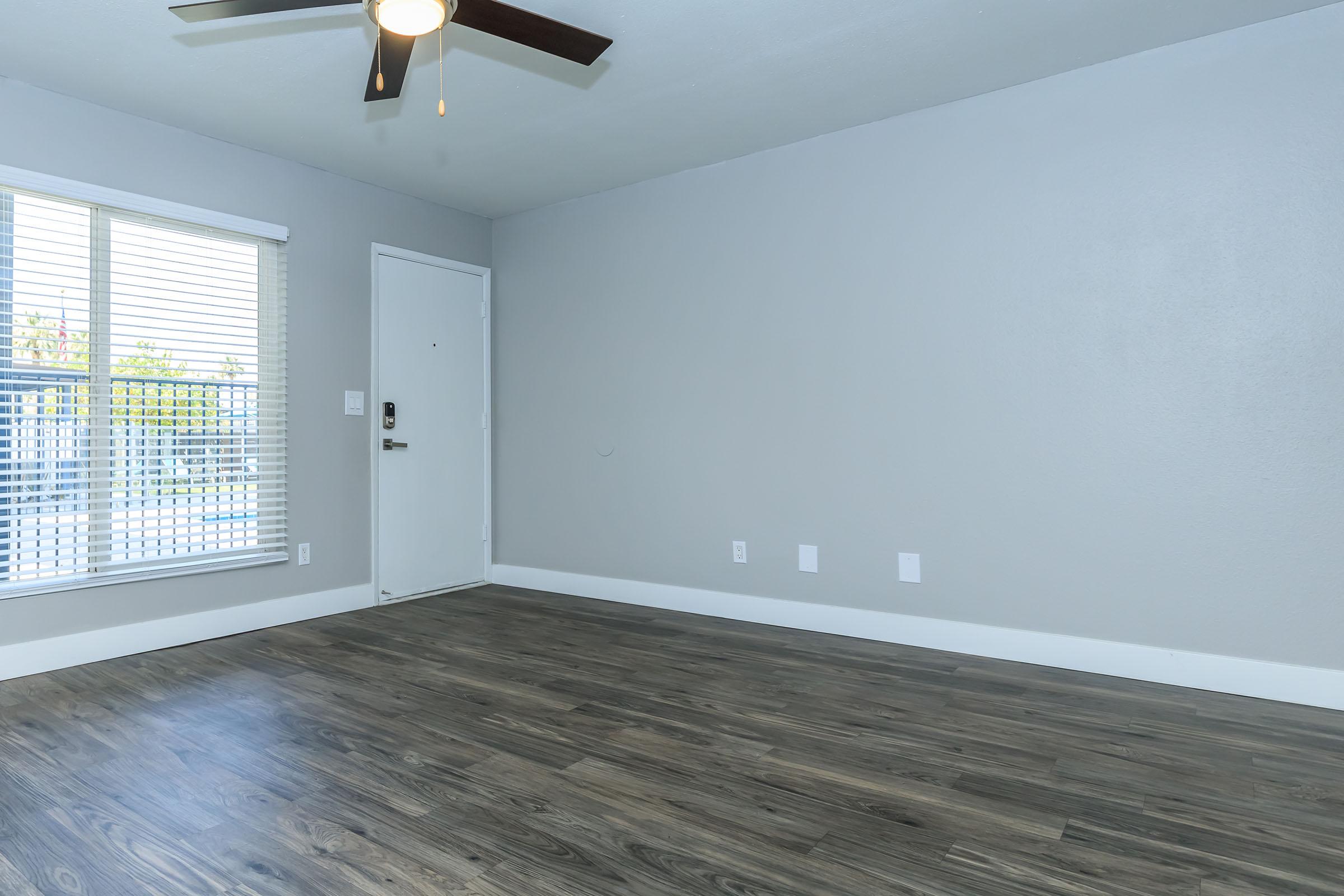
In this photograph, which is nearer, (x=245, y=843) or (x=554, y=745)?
(x=245, y=843)

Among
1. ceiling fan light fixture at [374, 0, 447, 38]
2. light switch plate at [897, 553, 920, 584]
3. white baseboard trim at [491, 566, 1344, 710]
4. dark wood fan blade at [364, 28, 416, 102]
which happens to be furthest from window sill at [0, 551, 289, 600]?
light switch plate at [897, 553, 920, 584]

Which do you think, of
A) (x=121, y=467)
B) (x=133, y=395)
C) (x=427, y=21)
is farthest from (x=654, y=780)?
(x=133, y=395)

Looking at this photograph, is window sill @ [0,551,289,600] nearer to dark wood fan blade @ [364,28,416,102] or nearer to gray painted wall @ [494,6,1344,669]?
gray painted wall @ [494,6,1344,669]

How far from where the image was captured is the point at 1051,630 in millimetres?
3082

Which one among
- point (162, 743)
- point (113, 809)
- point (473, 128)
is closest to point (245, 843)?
point (113, 809)

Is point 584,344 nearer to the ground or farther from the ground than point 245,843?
farther from the ground

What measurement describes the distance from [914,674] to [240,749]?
2.39 metres

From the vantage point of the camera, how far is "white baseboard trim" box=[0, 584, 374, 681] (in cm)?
306

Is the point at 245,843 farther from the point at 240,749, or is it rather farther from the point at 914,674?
the point at 914,674

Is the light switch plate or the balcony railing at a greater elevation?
the balcony railing

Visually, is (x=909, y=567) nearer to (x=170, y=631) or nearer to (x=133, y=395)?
(x=170, y=631)

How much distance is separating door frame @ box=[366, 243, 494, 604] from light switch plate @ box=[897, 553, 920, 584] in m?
2.77

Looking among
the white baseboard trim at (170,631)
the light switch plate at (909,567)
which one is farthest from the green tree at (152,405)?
the light switch plate at (909,567)

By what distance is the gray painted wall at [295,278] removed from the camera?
3.16 meters
